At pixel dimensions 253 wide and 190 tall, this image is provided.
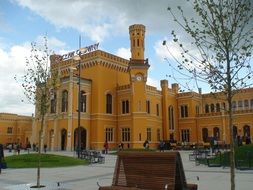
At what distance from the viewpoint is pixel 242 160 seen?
18844 millimetres

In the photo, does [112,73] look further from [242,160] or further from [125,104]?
[242,160]

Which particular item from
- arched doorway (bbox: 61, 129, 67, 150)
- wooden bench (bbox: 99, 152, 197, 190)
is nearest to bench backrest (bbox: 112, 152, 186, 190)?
wooden bench (bbox: 99, 152, 197, 190)

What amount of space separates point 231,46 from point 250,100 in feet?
192

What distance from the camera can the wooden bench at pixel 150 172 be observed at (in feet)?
25.1

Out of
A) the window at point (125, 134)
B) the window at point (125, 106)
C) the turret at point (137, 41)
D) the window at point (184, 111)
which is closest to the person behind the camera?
the window at point (125, 134)

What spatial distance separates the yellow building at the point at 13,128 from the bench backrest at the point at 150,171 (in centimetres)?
7734

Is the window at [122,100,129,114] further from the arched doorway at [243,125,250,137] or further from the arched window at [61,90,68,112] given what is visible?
the arched doorway at [243,125,250,137]

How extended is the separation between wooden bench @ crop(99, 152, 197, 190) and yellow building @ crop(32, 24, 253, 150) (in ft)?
126

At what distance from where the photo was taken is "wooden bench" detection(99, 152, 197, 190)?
766 centimetres

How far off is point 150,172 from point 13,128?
270 feet

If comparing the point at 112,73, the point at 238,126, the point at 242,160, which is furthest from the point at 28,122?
the point at 242,160

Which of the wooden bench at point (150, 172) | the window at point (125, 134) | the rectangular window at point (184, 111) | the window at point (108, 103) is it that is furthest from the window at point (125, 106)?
the wooden bench at point (150, 172)

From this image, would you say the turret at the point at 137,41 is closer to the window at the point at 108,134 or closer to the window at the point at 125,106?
the window at the point at 125,106

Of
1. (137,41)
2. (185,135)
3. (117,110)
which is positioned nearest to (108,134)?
(117,110)
